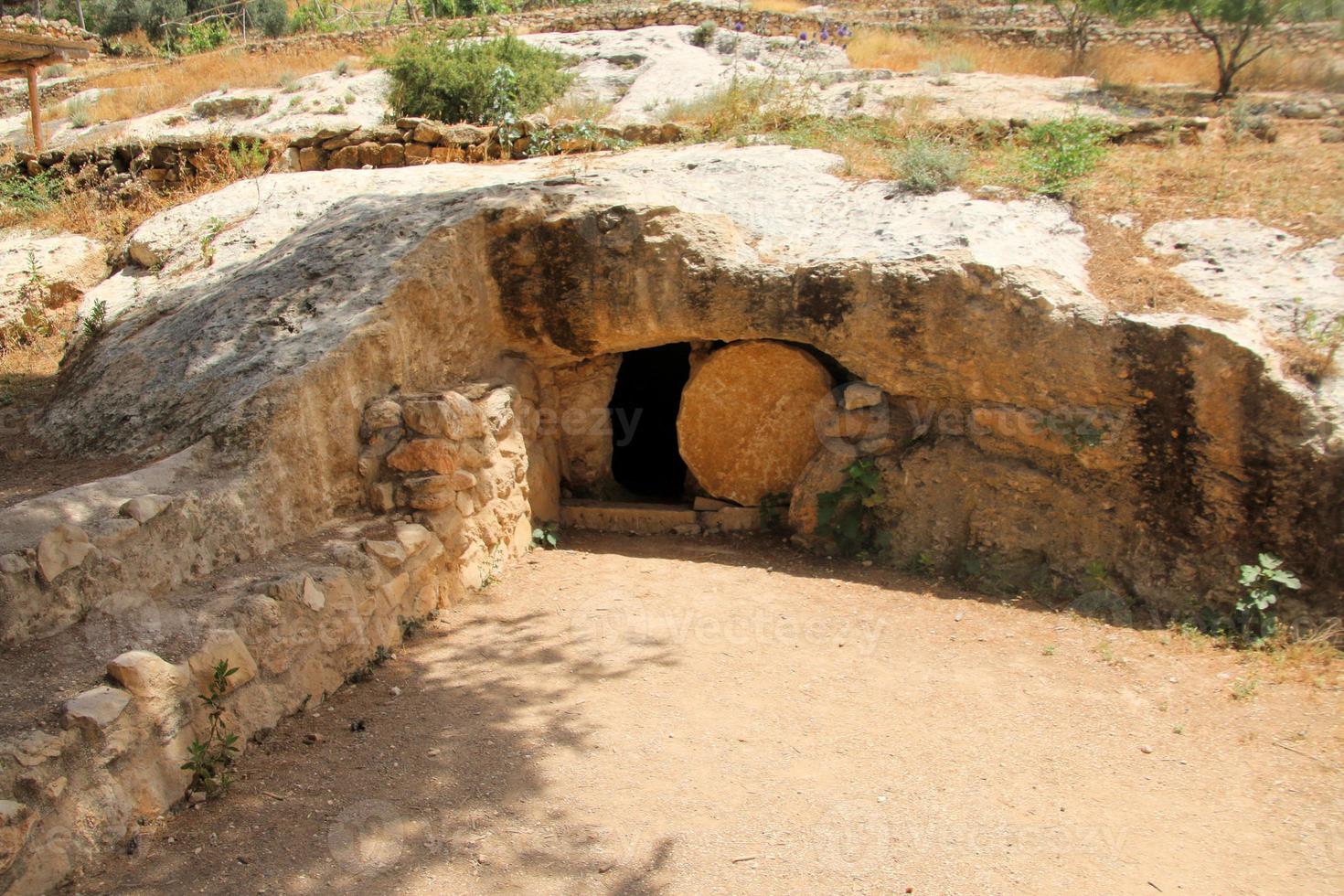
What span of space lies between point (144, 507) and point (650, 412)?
4559 mm

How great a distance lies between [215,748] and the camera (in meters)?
3.31

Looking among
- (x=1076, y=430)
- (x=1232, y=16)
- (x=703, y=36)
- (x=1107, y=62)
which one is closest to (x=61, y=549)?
(x=1076, y=430)

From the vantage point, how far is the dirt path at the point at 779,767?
297cm

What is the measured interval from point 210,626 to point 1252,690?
13.5ft

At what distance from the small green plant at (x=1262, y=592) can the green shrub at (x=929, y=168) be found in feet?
8.98

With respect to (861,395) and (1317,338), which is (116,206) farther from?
(1317,338)

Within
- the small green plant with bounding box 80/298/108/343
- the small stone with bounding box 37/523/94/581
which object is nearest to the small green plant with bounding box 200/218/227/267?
the small green plant with bounding box 80/298/108/343

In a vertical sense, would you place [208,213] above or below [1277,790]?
above

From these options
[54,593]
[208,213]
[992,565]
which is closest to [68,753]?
[54,593]

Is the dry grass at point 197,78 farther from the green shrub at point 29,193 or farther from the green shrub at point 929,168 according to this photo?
the green shrub at point 929,168

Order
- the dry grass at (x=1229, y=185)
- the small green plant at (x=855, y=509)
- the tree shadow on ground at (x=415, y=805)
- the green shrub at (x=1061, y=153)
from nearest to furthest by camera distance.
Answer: the tree shadow on ground at (x=415, y=805), the dry grass at (x=1229, y=185), the small green plant at (x=855, y=509), the green shrub at (x=1061, y=153)

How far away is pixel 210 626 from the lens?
3.42 meters

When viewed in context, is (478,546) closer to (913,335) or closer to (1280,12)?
(913,335)

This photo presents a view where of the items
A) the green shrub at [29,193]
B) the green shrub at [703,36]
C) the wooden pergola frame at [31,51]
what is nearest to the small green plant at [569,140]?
the green shrub at [29,193]
